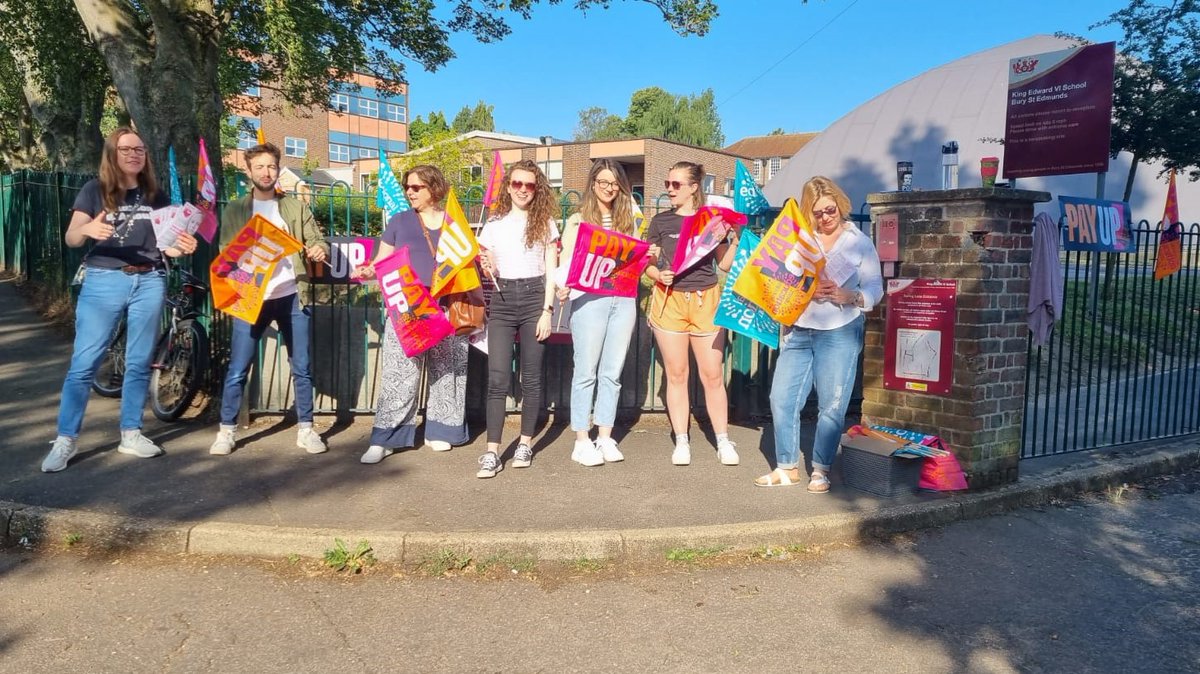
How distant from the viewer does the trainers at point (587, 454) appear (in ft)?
18.3

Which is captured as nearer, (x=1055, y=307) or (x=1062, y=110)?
(x=1055, y=307)

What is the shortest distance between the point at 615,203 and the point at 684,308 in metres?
0.83

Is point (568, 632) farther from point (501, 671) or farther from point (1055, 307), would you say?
point (1055, 307)

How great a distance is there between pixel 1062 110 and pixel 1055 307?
17.8 feet

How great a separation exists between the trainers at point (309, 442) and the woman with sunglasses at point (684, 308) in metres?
2.44

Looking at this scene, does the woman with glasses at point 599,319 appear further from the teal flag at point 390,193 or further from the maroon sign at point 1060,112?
the maroon sign at point 1060,112

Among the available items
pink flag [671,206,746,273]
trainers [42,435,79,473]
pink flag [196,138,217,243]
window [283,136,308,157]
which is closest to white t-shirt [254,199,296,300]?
pink flag [196,138,217,243]

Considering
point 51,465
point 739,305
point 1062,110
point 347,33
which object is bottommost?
point 51,465

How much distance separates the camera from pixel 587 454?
18.4 ft

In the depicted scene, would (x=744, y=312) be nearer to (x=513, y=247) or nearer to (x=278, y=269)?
(x=513, y=247)

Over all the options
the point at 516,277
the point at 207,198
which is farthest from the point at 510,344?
the point at 207,198

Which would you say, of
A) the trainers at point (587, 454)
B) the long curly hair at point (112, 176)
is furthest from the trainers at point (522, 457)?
the long curly hair at point (112, 176)

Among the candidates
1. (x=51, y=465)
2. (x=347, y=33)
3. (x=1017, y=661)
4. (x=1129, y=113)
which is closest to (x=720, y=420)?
(x=1017, y=661)

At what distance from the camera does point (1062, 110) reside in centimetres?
966
